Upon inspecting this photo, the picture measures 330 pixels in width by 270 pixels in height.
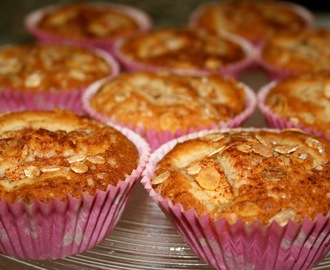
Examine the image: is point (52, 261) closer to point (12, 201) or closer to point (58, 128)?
Answer: point (12, 201)

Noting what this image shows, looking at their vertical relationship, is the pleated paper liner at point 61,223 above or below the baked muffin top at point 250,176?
below

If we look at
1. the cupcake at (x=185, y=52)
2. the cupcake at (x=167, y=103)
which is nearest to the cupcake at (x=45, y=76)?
the cupcake at (x=167, y=103)

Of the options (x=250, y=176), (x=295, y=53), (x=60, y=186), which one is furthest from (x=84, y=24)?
(x=250, y=176)

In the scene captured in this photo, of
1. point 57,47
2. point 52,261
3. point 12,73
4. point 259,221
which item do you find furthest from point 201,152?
point 57,47

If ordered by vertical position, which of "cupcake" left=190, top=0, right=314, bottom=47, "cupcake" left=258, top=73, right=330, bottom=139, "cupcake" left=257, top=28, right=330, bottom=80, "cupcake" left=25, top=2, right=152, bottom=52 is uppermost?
"cupcake" left=258, top=73, right=330, bottom=139

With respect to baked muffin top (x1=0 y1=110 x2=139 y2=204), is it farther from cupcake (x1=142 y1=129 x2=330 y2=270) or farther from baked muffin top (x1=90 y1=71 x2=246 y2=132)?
baked muffin top (x1=90 y1=71 x2=246 y2=132)

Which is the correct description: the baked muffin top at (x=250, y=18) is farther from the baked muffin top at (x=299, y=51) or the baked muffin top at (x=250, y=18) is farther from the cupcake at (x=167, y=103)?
the cupcake at (x=167, y=103)

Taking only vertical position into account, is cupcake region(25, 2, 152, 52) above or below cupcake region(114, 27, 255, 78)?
below

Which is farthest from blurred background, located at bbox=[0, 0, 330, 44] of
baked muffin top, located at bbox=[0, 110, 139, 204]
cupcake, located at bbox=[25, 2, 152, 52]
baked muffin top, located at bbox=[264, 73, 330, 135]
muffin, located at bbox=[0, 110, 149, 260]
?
muffin, located at bbox=[0, 110, 149, 260]
